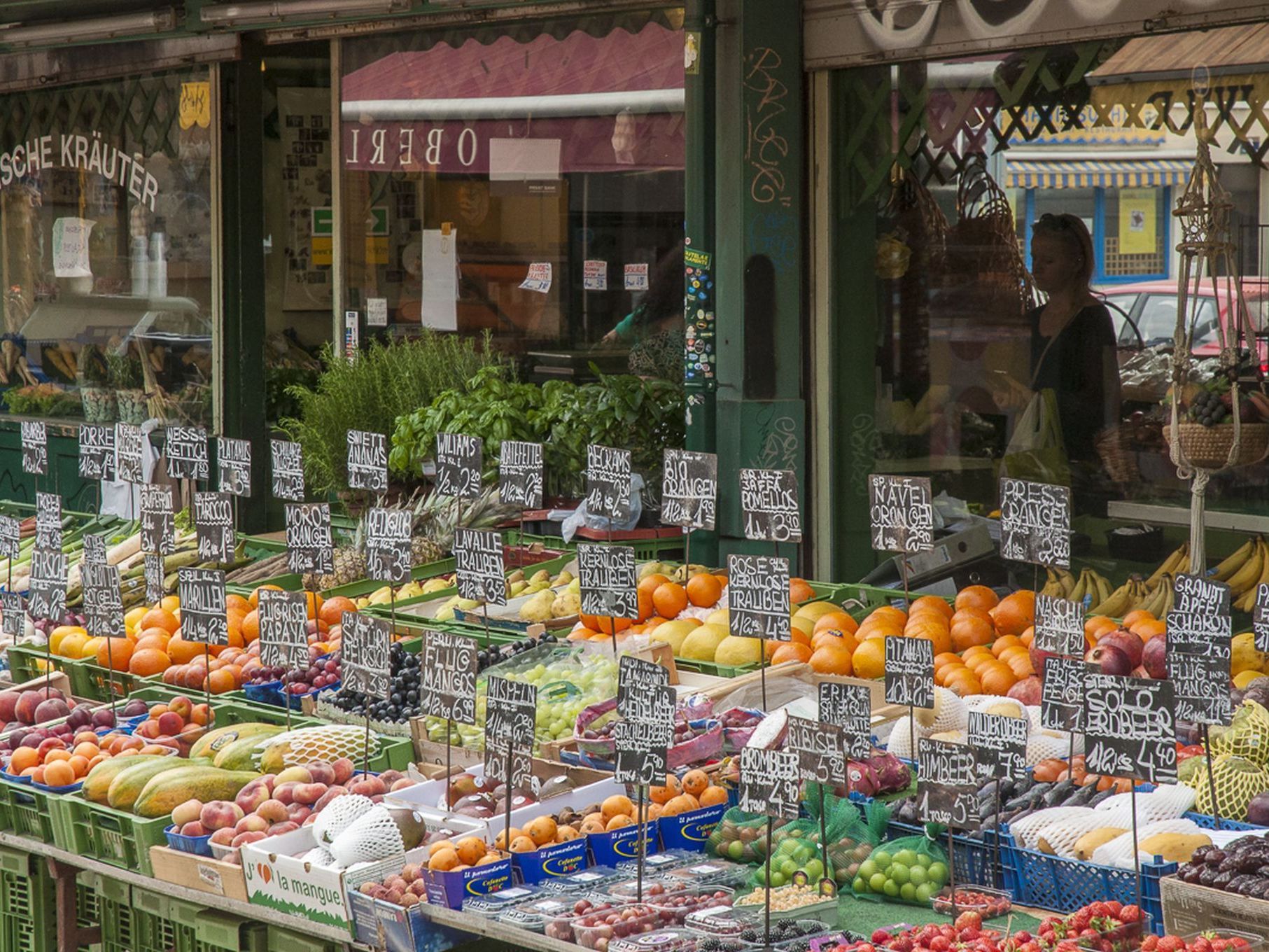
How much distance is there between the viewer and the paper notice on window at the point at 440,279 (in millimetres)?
9289

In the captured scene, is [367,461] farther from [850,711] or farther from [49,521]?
[850,711]

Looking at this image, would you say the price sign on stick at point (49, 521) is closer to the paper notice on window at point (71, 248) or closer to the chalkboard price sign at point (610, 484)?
the chalkboard price sign at point (610, 484)

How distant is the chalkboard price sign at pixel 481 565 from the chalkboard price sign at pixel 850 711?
1616mm

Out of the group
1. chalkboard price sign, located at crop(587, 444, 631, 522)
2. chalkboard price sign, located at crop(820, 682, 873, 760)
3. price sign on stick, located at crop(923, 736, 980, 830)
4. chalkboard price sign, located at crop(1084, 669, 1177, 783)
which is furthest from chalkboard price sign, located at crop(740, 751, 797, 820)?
chalkboard price sign, located at crop(587, 444, 631, 522)

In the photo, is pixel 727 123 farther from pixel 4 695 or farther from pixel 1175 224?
pixel 4 695

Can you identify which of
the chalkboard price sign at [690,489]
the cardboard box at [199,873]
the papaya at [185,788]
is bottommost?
the cardboard box at [199,873]

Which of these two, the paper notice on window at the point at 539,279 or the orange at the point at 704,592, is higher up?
the paper notice on window at the point at 539,279

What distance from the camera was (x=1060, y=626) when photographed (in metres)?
4.71

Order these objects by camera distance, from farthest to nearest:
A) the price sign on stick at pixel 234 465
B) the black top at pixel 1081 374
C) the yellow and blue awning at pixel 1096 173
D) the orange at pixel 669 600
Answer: the black top at pixel 1081 374 < the price sign on stick at pixel 234 465 < the yellow and blue awning at pixel 1096 173 < the orange at pixel 669 600

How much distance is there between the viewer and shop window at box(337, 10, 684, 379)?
834cm

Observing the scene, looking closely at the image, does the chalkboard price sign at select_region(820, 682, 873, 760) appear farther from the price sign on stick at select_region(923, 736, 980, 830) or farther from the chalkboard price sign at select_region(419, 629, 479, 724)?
the chalkboard price sign at select_region(419, 629, 479, 724)

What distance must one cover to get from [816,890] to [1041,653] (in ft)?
5.65

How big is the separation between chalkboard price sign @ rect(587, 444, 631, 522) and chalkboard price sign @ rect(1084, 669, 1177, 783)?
250cm

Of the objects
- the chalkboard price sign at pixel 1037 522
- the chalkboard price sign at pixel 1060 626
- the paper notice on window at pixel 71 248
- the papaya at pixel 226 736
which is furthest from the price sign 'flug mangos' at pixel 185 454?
the paper notice on window at pixel 71 248
